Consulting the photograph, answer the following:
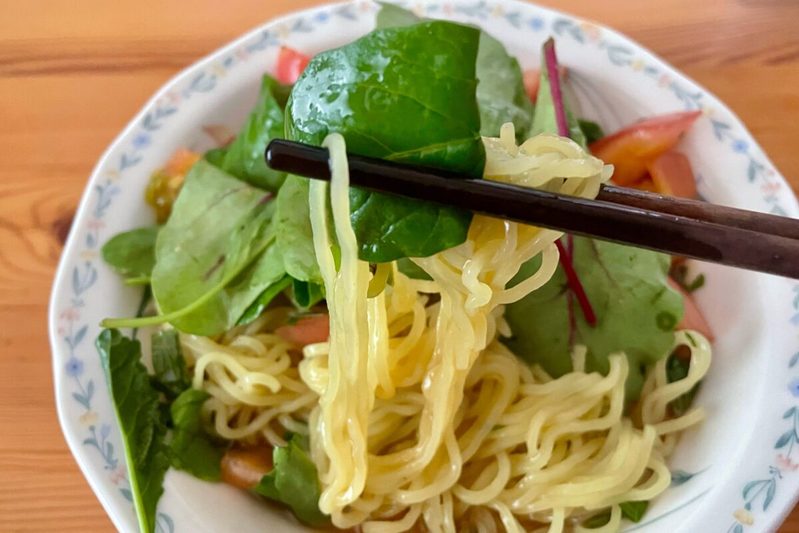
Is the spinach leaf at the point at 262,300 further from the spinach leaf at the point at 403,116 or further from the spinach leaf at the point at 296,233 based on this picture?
the spinach leaf at the point at 403,116

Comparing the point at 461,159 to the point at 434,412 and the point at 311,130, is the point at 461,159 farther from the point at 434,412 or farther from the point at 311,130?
the point at 434,412

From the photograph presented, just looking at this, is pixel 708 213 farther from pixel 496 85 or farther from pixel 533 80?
pixel 533 80

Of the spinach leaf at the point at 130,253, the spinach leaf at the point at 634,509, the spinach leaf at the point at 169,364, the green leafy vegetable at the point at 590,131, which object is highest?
the green leafy vegetable at the point at 590,131

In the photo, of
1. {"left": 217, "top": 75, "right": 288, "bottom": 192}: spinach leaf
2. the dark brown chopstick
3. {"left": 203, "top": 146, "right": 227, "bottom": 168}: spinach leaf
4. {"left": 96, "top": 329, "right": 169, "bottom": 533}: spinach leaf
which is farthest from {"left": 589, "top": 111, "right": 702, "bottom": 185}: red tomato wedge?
{"left": 96, "top": 329, "right": 169, "bottom": 533}: spinach leaf

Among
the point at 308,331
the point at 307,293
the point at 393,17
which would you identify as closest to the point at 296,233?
the point at 307,293

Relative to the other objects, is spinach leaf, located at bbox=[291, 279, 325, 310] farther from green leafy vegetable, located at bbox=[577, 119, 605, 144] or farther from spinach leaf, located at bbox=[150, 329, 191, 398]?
green leafy vegetable, located at bbox=[577, 119, 605, 144]

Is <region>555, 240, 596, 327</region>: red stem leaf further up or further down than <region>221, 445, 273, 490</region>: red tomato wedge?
further up

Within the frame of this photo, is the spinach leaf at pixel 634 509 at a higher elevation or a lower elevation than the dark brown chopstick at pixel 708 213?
lower

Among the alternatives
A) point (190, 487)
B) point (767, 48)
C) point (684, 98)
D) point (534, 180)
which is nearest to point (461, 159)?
point (534, 180)

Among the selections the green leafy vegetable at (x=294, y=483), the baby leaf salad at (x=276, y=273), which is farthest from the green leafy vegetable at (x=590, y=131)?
the green leafy vegetable at (x=294, y=483)
